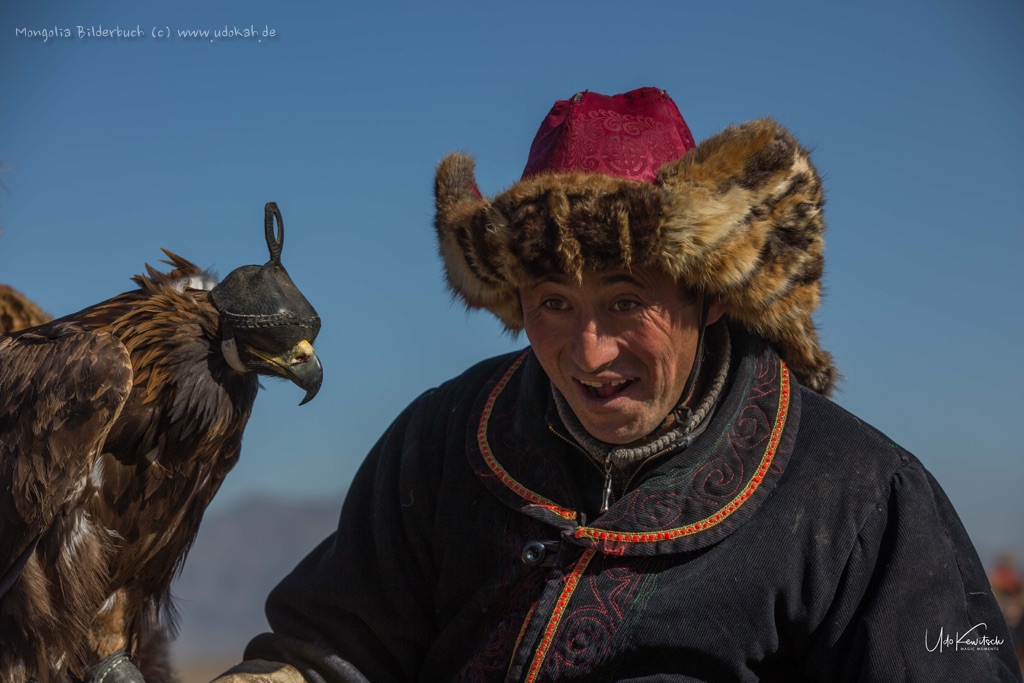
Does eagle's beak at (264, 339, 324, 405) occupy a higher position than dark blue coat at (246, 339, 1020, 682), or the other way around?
eagle's beak at (264, 339, 324, 405)

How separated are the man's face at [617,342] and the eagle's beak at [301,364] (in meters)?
0.58

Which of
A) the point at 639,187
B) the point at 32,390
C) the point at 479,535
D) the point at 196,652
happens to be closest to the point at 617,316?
the point at 639,187

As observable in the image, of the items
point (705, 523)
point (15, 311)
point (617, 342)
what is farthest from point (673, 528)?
point (15, 311)

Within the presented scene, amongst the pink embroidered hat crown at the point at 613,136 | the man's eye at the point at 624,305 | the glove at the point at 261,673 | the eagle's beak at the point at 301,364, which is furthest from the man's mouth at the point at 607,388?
the glove at the point at 261,673

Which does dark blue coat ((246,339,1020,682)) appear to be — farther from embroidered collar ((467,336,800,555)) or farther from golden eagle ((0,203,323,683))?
golden eagle ((0,203,323,683))

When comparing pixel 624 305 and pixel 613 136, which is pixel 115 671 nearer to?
pixel 624 305

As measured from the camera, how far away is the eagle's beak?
283cm

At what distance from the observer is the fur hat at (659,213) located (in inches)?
104

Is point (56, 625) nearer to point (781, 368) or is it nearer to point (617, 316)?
point (617, 316)

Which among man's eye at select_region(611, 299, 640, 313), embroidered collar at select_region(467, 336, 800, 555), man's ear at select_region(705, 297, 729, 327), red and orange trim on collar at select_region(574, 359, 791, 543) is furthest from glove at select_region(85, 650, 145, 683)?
man's ear at select_region(705, 297, 729, 327)

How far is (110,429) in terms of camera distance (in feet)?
9.29

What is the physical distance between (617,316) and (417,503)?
2.83ft
